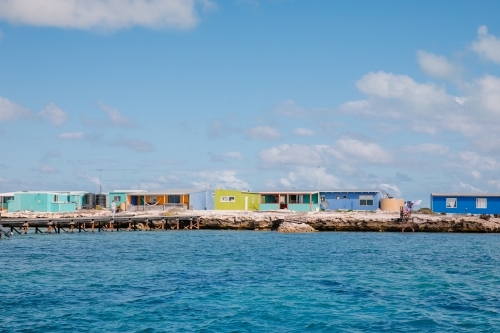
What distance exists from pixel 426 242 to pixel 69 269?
106 ft

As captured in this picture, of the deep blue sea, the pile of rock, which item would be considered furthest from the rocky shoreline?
the deep blue sea

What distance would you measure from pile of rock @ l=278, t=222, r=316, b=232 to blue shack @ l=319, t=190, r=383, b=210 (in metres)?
14.4

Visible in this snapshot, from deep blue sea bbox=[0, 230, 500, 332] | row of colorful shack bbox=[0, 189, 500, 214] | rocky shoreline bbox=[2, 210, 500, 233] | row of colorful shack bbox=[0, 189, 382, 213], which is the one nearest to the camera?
deep blue sea bbox=[0, 230, 500, 332]

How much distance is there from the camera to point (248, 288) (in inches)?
970

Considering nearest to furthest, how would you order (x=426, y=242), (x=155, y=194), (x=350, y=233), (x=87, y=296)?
(x=87, y=296) → (x=426, y=242) → (x=350, y=233) → (x=155, y=194)

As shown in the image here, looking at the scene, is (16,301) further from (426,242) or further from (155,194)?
(155,194)

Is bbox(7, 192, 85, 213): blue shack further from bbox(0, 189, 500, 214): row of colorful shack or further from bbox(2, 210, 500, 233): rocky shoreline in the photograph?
bbox(2, 210, 500, 233): rocky shoreline

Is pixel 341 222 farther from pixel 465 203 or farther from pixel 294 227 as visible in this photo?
pixel 465 203

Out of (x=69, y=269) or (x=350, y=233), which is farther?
(x=350, y=233)

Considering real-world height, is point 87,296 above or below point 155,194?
below

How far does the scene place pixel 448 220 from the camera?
2403 inches

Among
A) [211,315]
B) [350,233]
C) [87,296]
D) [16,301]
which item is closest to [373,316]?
[211,315]

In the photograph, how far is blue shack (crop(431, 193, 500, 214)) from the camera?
68625 mm

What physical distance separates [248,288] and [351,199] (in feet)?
171
